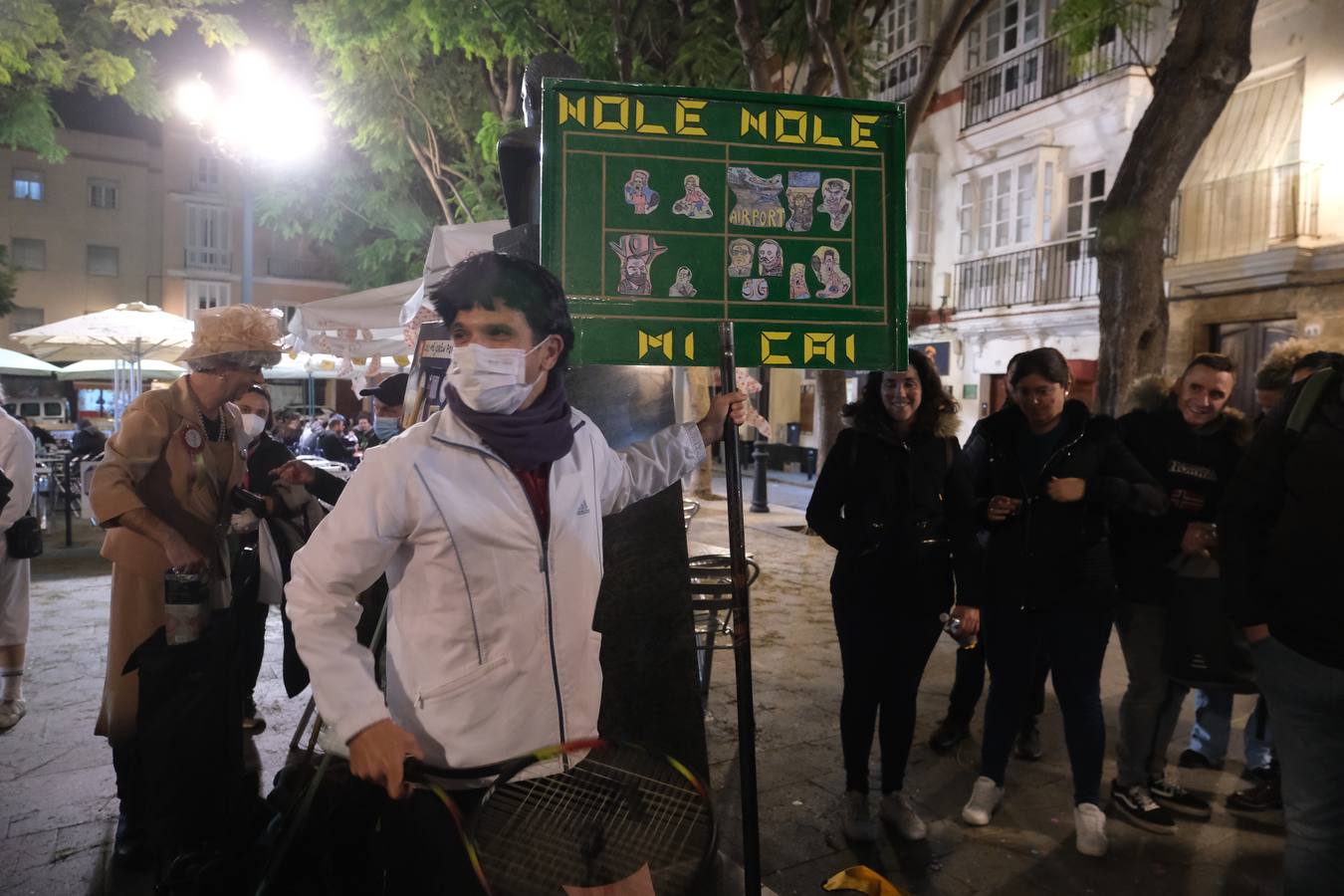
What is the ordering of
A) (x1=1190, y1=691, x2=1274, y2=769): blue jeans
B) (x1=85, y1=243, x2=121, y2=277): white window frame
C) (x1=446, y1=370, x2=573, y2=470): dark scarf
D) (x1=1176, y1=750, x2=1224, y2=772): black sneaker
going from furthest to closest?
(x1=85, y1=243, x2=121, y2=277): white window frame, (x1=1176, y1=750, x2=1224, y2=772): black sneaker, (x1=1190, y1=691, x2=1274, y2=769): blue jeans, (x1=446, y1=370, x2=573, y2=470): dark scarf

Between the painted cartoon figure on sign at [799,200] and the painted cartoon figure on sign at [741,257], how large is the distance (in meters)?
0.14

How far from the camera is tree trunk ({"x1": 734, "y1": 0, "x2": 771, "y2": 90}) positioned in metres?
8.77

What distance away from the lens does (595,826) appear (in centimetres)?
166

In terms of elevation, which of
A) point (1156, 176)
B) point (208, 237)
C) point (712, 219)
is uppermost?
point (208, 237)

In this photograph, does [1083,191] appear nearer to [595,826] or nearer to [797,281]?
[797,281]

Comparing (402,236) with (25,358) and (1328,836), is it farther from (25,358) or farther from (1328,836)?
(1328,836)

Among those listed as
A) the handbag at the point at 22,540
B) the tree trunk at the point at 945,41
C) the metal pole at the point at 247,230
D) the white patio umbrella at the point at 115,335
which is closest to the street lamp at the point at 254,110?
the white patio umbrella at the point at 115,335

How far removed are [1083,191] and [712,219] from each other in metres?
16.6

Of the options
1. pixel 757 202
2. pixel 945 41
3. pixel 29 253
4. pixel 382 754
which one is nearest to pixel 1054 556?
pixel 757 202

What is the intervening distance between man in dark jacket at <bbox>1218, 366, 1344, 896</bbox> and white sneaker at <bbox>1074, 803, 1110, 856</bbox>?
1.04 metres

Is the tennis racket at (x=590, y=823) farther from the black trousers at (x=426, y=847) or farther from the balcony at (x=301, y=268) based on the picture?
the balcony at (x=301, y=268)

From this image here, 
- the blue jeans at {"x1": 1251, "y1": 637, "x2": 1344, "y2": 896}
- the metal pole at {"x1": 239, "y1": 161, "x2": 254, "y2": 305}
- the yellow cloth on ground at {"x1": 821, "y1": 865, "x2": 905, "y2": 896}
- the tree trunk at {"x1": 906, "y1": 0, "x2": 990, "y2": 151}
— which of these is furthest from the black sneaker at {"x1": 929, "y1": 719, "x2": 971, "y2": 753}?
the metal pole at {"x1": 239, "y1": 161, "x2": 254, "y2": 305}

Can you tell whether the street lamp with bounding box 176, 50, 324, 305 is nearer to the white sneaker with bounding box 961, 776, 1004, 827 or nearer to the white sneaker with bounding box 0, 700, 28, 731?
the white sneaker with bounding box 0, 700, 28, 731

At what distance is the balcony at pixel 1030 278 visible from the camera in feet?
55.2
